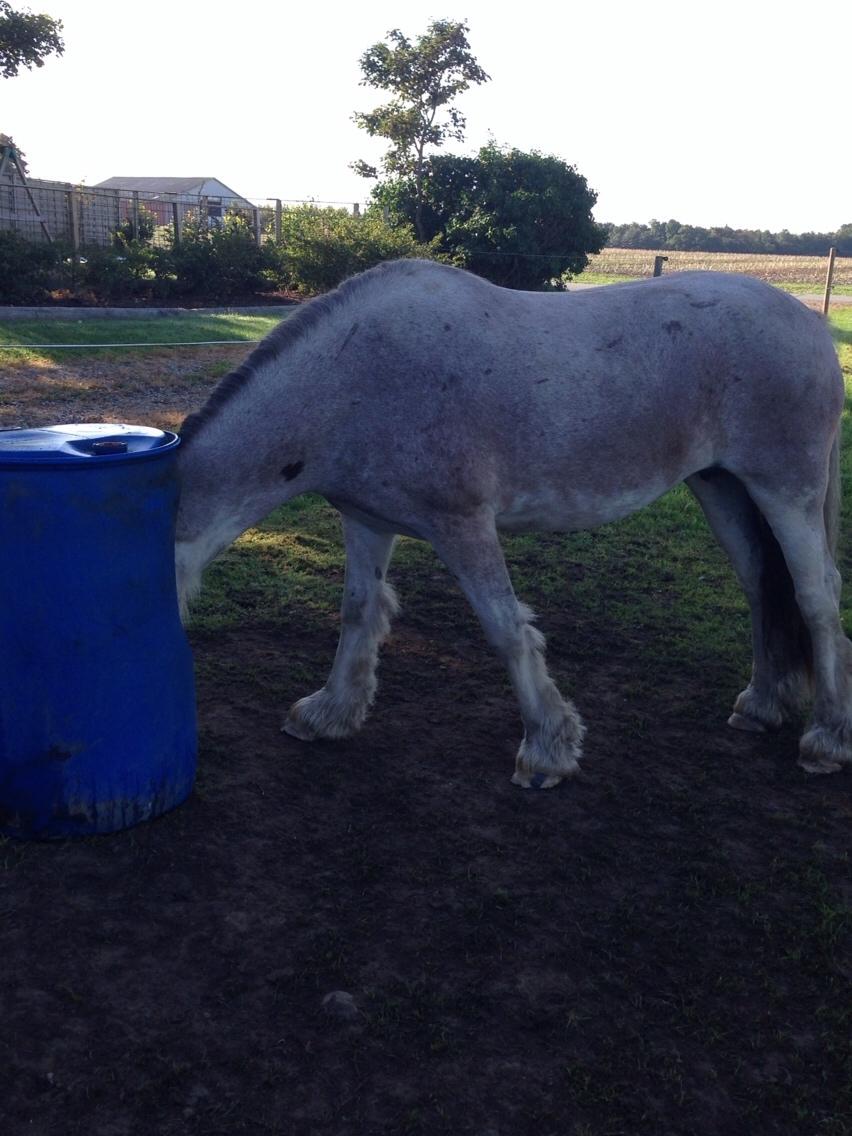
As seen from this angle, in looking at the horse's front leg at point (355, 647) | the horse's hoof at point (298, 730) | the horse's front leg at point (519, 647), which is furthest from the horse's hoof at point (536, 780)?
the horse's hoof at point (298, 730)

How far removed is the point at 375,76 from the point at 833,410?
24943mm

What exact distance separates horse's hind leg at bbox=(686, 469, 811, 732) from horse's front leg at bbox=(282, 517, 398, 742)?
146 centimetres

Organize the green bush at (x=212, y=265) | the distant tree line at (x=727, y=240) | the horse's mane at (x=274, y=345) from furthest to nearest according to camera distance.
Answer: the distant tree line at (x=727, y=240), the green bush at (x=212, y=265), the horse's mane at (x=274, y=345)

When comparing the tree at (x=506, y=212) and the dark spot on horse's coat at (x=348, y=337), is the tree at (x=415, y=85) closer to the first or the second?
the tree at (x=506, y=212)

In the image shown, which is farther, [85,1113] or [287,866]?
[287,866]

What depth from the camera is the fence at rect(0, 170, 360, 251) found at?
64.4 ft

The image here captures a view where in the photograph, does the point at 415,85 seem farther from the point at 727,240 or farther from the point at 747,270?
the point at 727,240

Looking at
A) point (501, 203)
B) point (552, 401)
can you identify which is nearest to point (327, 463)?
point (552, 401)

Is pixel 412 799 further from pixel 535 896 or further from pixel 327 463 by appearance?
pixel 327 463

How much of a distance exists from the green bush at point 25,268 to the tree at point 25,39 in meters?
6.72

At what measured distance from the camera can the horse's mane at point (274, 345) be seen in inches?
139

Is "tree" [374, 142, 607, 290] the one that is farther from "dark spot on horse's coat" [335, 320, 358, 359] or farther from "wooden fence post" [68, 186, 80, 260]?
"dark spot on horse's coat" [335, 320, 358, 359]

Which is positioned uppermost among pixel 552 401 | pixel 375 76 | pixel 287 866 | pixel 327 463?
pixel 375 76

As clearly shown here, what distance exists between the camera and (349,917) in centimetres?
306
